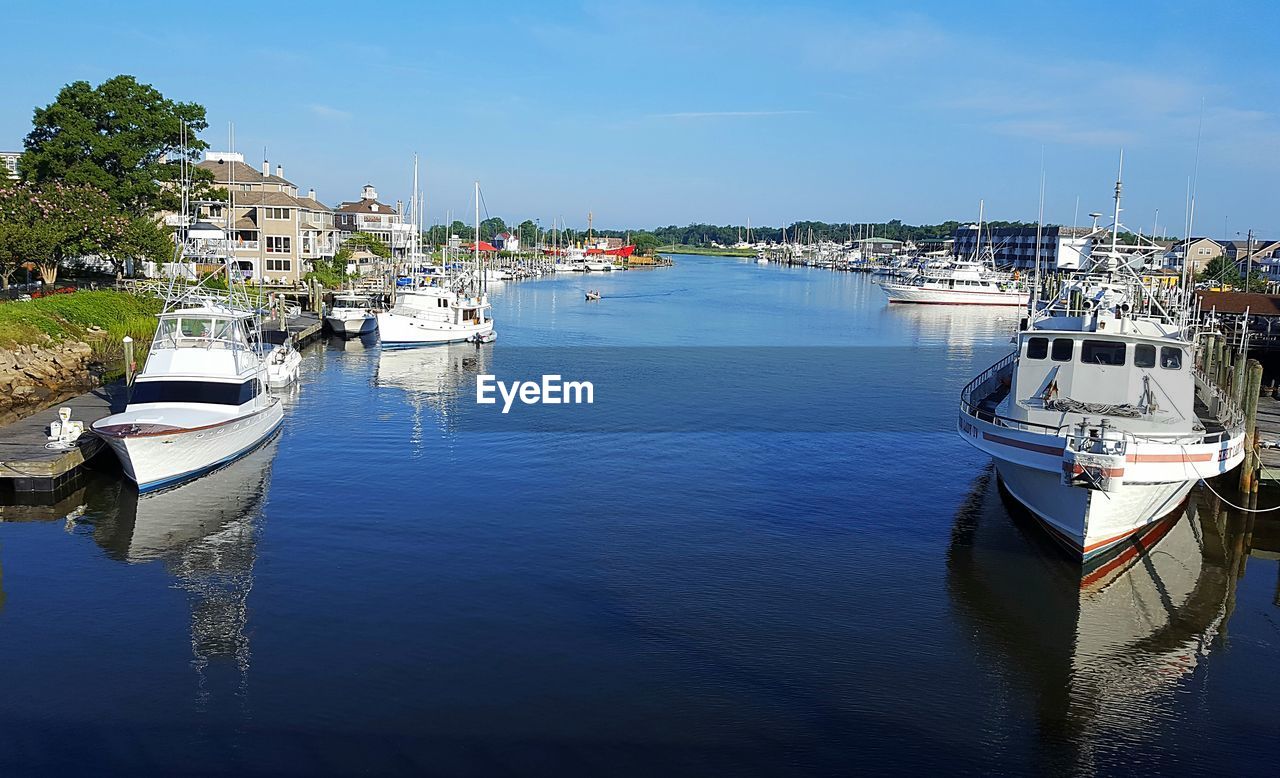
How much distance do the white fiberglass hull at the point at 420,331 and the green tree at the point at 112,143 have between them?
1494 cm

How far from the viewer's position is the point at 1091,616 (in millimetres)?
19891

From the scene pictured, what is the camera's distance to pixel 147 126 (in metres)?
58.2

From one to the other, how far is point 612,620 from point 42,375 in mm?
29842

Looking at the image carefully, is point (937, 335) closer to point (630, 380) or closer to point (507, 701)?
point (630, 380)

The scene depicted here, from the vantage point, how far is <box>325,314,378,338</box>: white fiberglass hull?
216 ft

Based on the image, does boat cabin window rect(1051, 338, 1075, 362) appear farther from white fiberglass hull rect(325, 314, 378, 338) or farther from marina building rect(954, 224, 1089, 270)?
marina building rect(954, 224, 1089, 270)

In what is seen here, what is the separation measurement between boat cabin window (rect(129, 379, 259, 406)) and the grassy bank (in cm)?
1413

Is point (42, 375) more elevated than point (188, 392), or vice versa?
point (188, 392)

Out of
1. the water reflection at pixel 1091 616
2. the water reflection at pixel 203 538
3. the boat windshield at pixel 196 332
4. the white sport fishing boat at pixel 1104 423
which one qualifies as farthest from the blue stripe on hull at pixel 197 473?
the white sport fishing boat at pixel 1104 423

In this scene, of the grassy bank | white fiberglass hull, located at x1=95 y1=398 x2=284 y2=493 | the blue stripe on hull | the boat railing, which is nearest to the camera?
the boat railing

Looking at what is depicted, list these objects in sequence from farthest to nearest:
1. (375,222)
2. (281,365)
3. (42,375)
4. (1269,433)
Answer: (375,222) → (281,365) → (42,375) → (1269,433)

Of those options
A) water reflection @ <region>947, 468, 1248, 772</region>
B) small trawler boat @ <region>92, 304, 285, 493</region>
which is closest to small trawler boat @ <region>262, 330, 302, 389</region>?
small trawler boat @ <region>92, 304, 285, 493</region>

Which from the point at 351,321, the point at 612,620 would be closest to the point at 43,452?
the point at 612,620

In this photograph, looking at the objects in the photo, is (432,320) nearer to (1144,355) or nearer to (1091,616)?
(1144,355)
